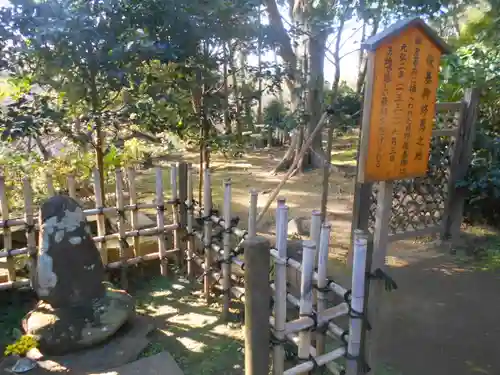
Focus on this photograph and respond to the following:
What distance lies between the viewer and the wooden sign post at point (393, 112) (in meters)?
2.31

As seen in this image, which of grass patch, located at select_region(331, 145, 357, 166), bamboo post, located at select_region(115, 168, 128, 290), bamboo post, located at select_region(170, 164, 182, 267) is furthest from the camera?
grass patch, located at select_region(331, 145, 357, 166)

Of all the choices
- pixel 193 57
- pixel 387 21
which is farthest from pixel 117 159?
pixel 387 21

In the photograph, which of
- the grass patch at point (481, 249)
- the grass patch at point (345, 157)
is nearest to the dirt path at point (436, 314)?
the grass patch at point (481, 249)

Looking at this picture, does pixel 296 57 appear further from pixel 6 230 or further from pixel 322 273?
pixel 322 273

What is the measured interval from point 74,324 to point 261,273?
1.70 metres

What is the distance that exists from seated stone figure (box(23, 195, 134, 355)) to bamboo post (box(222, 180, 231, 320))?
816 mm

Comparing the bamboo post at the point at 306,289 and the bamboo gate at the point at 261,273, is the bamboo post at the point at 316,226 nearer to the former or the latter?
the bamboo gate at the point at 261,273

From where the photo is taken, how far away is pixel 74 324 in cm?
281

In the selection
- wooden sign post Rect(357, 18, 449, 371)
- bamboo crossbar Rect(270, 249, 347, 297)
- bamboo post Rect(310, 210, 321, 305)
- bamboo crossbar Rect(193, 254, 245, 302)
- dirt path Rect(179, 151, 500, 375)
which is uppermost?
wooden sign post Rect(357, 18, 449, 371)

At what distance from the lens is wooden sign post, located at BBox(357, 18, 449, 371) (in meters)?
2.31

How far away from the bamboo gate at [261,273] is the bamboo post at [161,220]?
1 cm

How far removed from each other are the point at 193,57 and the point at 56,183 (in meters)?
3.18

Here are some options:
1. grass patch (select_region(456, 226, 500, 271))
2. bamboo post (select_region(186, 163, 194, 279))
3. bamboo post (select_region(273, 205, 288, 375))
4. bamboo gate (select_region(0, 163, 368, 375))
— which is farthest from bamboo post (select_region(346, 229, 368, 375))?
grass patch (select_region(456, 226, 500, 271))

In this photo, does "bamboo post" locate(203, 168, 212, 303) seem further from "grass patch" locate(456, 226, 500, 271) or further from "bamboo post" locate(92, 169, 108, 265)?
"grass patch" locate(456, 226, 500, 271)
